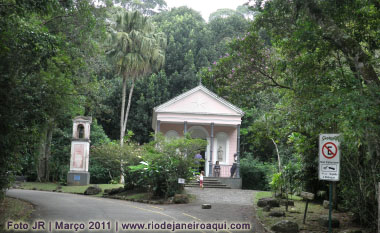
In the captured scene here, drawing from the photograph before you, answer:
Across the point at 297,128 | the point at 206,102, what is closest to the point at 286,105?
the point at 297,128

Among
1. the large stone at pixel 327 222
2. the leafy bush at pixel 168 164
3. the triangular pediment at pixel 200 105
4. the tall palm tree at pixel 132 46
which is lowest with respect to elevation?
the large stone at pixel 327 222

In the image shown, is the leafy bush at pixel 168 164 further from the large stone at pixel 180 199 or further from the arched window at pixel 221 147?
the arched window at pixel 221 147

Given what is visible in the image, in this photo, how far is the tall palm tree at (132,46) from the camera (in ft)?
104

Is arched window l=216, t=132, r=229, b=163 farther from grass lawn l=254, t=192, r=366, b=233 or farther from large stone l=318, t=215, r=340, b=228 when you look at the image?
large stone l=318, t=215, r=340, b=228

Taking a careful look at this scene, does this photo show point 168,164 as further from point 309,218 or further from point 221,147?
point 221,147

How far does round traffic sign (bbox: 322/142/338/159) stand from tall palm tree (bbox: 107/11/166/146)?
2387 cm

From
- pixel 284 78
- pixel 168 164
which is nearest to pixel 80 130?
pixel 168 164

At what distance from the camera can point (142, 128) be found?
3772cm

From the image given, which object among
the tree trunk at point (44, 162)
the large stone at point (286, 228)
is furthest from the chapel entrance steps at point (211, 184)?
the large stone at point (286, 228)

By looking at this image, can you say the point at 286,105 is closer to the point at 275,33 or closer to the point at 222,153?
the point at 275,33

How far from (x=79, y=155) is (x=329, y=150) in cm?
2079

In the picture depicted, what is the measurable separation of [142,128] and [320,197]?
77.9ft

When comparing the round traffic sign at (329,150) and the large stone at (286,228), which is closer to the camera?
the round traffic sign at (329,150)

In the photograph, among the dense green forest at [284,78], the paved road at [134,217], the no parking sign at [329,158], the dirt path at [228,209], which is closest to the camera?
the no parking sign at [329,158]
